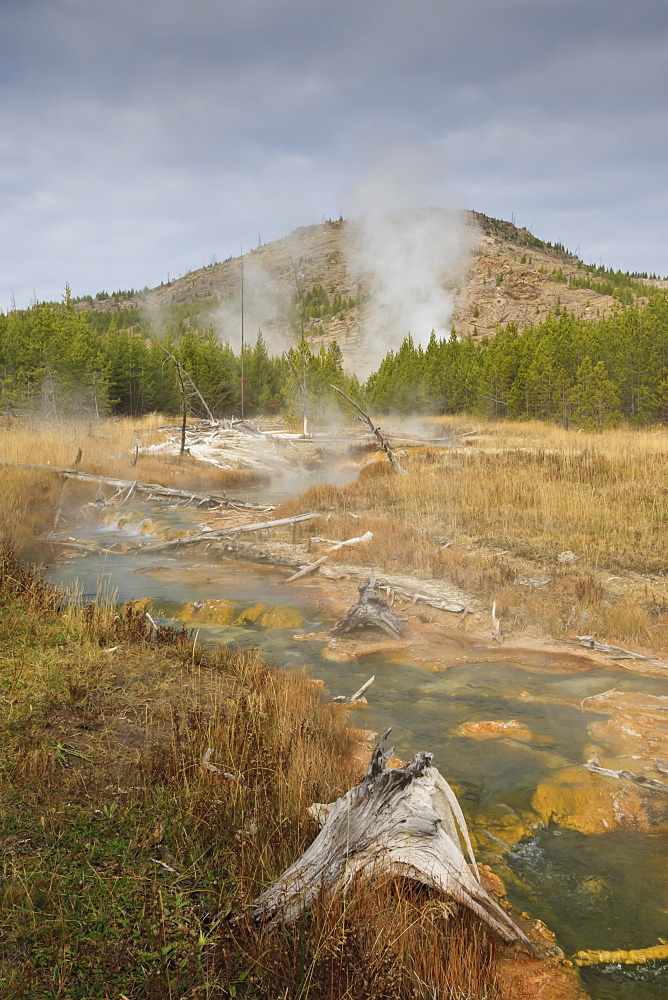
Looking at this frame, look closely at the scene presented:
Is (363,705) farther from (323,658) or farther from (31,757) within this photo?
(31,757)

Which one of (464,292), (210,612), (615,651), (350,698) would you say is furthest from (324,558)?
(464,292)

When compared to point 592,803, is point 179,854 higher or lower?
higher

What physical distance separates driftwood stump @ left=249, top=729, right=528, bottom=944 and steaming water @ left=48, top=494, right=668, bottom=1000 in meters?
0.59

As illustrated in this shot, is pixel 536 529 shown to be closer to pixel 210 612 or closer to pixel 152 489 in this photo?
pixel 210 612

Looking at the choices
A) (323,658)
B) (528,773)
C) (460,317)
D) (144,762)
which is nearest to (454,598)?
(323,658)

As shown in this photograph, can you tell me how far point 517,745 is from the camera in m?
5.53

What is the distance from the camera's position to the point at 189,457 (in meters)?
27.6

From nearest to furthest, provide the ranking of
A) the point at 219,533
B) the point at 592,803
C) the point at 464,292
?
the point at 592,803 < the point at 219,533 < the point at 464,292

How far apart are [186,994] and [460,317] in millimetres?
130774

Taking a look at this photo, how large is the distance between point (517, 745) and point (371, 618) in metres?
3.19

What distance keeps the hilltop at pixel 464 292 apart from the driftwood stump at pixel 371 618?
298 ft

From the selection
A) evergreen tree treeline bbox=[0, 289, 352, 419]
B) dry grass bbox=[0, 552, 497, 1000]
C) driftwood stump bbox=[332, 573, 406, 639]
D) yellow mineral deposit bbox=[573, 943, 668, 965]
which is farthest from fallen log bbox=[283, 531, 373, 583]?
evergreen tree treeline bbox=[0, 289, 352, 419]

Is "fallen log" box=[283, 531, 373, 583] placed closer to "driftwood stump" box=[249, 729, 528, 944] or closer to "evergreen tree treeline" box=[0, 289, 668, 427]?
"driftwood stump" box=[249, 729, 528, 944]

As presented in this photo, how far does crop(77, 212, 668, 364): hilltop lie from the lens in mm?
116625
